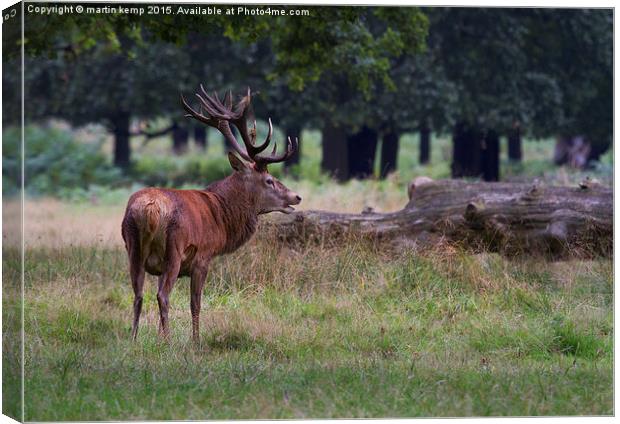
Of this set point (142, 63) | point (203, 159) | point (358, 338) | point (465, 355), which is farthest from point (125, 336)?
point (203, 159)

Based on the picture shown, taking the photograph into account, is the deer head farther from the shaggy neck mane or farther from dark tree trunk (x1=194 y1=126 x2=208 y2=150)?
dark tree trunk (x1=194 y1=126 x2=208 y2=150)

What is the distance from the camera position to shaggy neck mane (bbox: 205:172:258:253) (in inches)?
405

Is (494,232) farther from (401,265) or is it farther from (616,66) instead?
(616,66)

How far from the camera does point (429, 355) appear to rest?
9.34 metres

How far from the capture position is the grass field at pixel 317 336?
7.73 metres

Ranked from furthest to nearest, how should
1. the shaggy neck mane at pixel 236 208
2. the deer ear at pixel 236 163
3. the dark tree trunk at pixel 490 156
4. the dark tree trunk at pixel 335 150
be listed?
1. the dark tree trunk at pixel 335 150
2. the dark tree trunk at pixel 490 156
3. the shaggy neck mane at pixel 236 208
4. the deer ear at pixel 236 163

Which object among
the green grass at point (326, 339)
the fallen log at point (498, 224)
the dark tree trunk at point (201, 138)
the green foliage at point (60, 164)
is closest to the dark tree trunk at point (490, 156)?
the green foliage at point (60, 164)

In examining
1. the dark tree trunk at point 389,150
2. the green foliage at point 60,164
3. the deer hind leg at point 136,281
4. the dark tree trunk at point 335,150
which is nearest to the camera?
the deer hind leg at point 136,281

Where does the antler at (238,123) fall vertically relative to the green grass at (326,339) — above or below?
above

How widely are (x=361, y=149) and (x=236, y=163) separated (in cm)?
1382

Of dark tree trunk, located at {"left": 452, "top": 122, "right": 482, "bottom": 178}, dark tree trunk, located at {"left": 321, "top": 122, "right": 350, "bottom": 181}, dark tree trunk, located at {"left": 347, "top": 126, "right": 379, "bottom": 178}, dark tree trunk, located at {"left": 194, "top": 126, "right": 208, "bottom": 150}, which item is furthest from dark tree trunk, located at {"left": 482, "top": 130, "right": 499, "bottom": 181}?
dark tree trunk, located at {"left": 194, "top": 126, "right": 208, "bottom": 150}

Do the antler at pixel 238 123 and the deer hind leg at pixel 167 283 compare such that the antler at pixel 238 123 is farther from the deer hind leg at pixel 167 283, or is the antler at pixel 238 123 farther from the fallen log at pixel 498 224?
the fallen log at pixel 498 224

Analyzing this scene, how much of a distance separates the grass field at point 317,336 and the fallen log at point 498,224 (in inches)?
9.7

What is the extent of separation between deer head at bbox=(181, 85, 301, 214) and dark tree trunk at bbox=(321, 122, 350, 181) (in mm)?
12563
